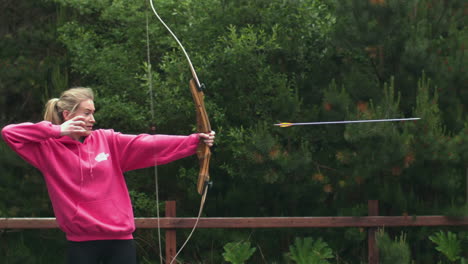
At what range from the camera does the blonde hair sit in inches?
107

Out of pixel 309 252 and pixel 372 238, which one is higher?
pixel 372 238

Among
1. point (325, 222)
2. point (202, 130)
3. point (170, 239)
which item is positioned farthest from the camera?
point (170, 239)

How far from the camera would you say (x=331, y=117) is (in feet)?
17.3

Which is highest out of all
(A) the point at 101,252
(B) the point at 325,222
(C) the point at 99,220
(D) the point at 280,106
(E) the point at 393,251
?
(D) the point at 280,106

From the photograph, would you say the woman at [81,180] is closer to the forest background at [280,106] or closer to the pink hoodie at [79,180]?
the pink hoodie at [79,180]

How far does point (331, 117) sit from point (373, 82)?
1.56 feet

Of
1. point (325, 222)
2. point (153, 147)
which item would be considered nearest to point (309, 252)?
point (325, 222)

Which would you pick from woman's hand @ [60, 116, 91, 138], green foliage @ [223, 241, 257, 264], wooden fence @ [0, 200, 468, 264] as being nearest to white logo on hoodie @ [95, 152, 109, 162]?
woman's hand @ [60, 116, 91, 138]

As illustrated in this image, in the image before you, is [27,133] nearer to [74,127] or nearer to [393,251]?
[74,127]

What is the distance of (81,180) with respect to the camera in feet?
8.70

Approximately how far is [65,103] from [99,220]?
482 millimetres

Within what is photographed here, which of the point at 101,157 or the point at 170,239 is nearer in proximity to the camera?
the point at 101,157

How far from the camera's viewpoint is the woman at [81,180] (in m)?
2.60

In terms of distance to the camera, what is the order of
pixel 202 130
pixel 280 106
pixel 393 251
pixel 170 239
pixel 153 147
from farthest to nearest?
pixel 280 106
pixel 170 239
pixel 393 251
pixel 202 130
pixel 153 147
